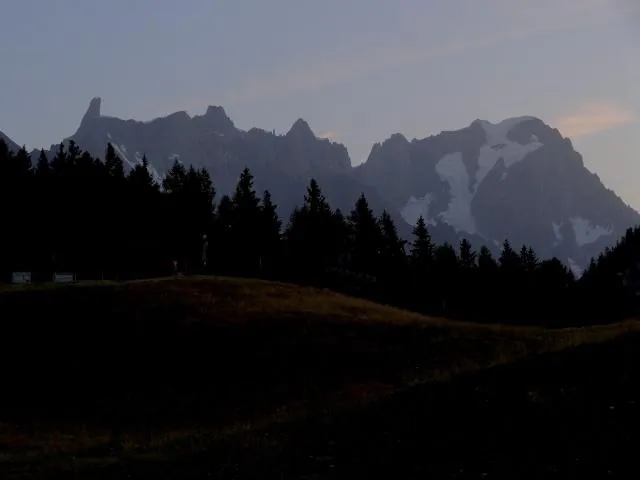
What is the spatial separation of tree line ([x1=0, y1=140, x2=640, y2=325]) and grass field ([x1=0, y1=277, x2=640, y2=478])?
2603 centimetres

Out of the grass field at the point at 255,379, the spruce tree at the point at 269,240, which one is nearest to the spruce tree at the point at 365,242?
the spruce tree at the point at 269,240

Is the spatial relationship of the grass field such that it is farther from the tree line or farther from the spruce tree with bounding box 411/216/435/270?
the spruce tree with bounding box 411/216/435/270

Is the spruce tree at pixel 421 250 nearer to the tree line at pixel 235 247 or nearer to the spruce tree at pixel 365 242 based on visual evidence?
the tree line at pixel 235 247

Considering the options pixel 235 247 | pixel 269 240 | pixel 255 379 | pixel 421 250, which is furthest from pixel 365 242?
pixel 255 379

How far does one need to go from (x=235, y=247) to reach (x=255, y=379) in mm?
57205

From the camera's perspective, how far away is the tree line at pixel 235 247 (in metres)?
81.9

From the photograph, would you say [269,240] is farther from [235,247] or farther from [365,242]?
[365,242]

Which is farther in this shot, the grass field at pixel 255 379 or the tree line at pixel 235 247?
the tree line at pixel 235 247

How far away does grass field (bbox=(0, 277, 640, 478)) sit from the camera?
1747 centimetres

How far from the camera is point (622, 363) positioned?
58.7ft

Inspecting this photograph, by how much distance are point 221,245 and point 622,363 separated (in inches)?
3325

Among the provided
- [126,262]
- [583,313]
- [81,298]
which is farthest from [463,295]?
[81,298]

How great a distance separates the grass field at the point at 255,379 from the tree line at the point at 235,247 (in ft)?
85.4

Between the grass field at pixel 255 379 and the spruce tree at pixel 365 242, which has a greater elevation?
the spruce tree at pixel 365 242
